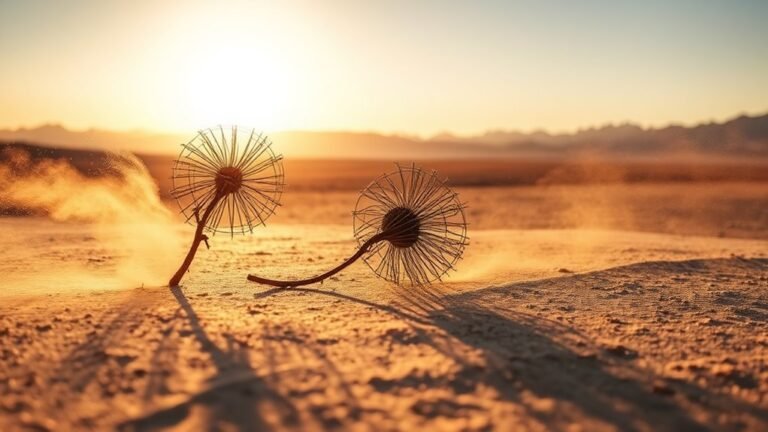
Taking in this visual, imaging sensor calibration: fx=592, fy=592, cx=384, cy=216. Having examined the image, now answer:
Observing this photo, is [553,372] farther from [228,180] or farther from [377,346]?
[228,180]

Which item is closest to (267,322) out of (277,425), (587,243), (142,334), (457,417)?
(142,334)

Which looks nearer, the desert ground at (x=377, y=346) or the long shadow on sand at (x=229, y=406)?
the long shadow on sand at (x=229, y=406)

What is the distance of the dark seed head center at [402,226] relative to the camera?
574cm

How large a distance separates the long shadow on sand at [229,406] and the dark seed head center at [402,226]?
2.29m

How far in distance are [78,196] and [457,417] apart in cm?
676

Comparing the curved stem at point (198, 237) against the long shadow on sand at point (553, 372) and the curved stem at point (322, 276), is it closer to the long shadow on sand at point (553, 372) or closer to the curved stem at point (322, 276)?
the curved stem at point (322, 276)

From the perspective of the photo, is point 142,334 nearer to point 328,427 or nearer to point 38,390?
point 38,390

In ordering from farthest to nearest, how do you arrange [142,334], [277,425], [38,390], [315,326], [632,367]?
[315,326] → [142,334] → [632,367] → [38,390] → [277,425]

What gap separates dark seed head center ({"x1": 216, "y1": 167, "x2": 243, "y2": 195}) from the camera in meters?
5.64

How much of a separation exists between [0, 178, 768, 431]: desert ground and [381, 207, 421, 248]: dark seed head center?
52 cm

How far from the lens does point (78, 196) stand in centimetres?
805

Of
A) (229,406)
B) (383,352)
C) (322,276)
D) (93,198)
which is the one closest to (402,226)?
(322,276)

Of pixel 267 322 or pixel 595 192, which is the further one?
pixel 595 192

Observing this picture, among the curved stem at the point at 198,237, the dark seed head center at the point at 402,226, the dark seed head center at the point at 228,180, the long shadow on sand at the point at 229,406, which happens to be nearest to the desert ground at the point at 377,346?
the long shadow on sand at the point at 229,406
